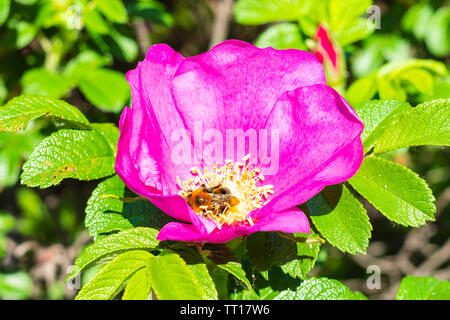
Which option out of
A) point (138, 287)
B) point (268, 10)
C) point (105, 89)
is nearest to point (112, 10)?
point (105, 89)

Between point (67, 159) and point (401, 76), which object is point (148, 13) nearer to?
point (401, 76)

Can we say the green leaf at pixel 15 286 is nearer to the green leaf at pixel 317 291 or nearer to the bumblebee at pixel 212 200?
the bumblebee at pixel 212 200

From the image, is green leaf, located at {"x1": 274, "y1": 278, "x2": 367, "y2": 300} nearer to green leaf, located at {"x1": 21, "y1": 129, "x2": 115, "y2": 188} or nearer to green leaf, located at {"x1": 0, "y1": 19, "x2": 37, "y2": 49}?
green leaf, located at {"x1": 21, "y1": 129, "x2": 115, "y2": 188}

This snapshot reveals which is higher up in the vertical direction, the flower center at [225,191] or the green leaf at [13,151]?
the flower center at [225,191]

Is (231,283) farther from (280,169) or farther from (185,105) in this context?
(185,105)

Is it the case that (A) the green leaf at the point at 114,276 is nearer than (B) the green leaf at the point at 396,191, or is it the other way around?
(A) the green leaf at the point at 114,276

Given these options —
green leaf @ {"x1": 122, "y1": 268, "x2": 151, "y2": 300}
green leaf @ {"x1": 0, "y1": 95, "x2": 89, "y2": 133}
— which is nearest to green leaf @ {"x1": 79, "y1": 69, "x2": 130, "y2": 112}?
green leaf @ {"x1": 0, "y1": 95, "x2": 89, "y2": 133}

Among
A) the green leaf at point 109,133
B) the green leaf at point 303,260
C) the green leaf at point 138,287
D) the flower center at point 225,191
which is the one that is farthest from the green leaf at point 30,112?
the green leaf at point 303,260

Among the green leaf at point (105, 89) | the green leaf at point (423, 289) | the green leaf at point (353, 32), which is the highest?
the green leaf at point (353, 32)
